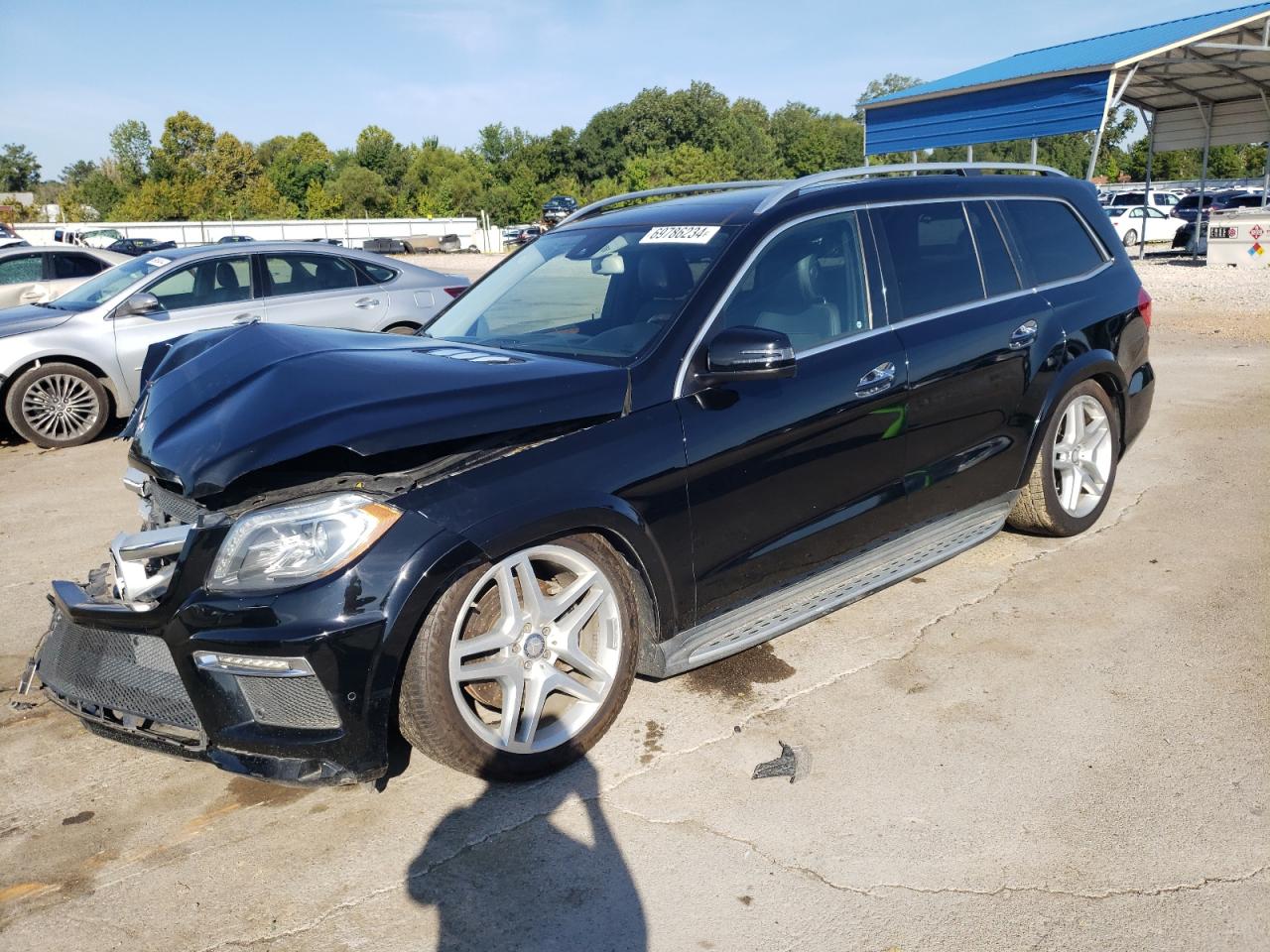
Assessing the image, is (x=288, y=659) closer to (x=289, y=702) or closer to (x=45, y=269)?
(x=289, y=702)

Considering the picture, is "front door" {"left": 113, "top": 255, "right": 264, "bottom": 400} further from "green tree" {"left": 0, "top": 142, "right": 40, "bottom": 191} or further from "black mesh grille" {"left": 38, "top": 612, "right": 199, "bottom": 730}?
"green tree" {"left": 0, "top": 142, "right": 40, "bottom": 191}

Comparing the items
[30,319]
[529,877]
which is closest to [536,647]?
[529,877]

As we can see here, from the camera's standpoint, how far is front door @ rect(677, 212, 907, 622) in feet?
11.5

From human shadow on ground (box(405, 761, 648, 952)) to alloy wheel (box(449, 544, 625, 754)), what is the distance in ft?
0.66

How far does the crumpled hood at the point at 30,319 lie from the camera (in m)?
8.73

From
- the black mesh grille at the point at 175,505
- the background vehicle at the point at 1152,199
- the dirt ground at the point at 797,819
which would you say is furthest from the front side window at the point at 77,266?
the background vehicle at the point at 1152,199

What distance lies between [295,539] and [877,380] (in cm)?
229

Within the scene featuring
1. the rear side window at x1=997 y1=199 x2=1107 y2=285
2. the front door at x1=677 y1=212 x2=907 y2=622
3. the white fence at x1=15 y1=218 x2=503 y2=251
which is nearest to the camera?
the front door at x1=677 y1=212 x2=907 y2=622

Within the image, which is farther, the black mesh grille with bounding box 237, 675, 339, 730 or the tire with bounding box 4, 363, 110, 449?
the tire with bounding box 4, 363, 110, 449

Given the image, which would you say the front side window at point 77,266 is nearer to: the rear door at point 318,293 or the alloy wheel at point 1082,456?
the rear door at point 318,293

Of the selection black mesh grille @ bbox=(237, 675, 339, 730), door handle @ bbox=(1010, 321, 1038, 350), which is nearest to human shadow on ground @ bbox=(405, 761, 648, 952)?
black mesh grille @ bbox=(237, 675, 339, 730)

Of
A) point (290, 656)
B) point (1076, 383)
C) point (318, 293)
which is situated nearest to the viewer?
point (290, 656)

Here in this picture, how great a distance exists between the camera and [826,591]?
397 cm

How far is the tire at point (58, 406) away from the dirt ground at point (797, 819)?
5.01 metres
